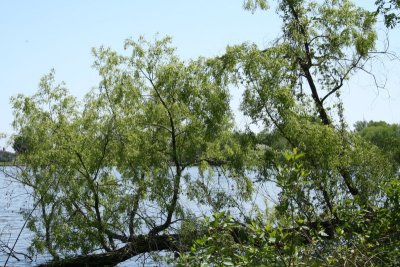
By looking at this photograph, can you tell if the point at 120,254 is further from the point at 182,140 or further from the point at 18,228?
the point at 18,228

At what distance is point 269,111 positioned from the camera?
39.7ft

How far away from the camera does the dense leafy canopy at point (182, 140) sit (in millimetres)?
12031

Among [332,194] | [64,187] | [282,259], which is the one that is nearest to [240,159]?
[332,194]

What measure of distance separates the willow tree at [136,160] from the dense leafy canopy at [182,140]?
0.02 m

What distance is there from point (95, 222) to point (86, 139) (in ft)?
6.10

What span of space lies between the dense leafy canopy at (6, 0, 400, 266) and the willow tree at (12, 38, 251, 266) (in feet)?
0.08

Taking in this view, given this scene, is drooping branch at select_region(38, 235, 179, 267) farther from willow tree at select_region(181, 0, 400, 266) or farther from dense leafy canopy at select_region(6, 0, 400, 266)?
willow tree at select_region(181, 0, 400, 266)

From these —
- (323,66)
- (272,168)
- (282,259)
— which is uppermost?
(323,66)

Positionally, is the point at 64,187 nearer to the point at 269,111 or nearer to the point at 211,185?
the point at 211,185

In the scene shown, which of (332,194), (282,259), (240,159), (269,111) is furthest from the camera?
(240,159)

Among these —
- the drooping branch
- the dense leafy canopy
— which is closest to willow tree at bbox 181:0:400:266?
the dense leafy canopy

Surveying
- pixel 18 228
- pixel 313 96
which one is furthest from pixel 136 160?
pixel 18 228

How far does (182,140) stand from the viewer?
44.2 ft

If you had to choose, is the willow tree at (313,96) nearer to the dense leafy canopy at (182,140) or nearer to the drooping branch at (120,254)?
the dense leafy canopy at (182,140)
